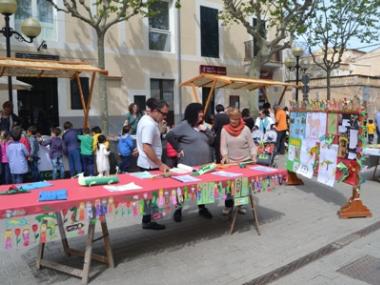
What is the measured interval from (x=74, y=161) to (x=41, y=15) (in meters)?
8.07

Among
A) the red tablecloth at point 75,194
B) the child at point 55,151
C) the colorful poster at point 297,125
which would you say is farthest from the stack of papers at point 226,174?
the child at point 55,151

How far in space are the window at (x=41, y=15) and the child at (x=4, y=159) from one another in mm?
7536

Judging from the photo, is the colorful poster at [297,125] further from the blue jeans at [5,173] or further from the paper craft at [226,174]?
the blue jeans at [5,173]

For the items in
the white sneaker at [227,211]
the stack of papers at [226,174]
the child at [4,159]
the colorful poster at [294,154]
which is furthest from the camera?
the child at [4,159]

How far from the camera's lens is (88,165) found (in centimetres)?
916

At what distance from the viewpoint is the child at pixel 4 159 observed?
25.6ft

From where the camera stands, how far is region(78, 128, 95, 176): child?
898cm

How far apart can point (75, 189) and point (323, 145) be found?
4204 mm

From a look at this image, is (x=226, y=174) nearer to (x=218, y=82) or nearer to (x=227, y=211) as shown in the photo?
(x=227, y=211)

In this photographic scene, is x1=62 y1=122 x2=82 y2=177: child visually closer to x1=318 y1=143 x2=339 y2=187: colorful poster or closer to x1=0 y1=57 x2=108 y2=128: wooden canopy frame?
x1=0 y1=57 x2=108 y2=128: wooden canopy frame

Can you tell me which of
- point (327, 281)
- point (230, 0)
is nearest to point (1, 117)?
point (327, 281)

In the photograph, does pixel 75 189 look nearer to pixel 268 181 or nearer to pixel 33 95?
pixel 268 181

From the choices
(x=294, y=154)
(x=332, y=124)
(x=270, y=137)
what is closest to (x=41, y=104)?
(x=270, y=137)

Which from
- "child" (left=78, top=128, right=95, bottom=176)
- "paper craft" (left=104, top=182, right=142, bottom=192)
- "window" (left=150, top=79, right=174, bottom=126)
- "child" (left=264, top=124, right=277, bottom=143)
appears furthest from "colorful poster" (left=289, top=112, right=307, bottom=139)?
"window" (left=150, top=79, right=174, bottom=126)
